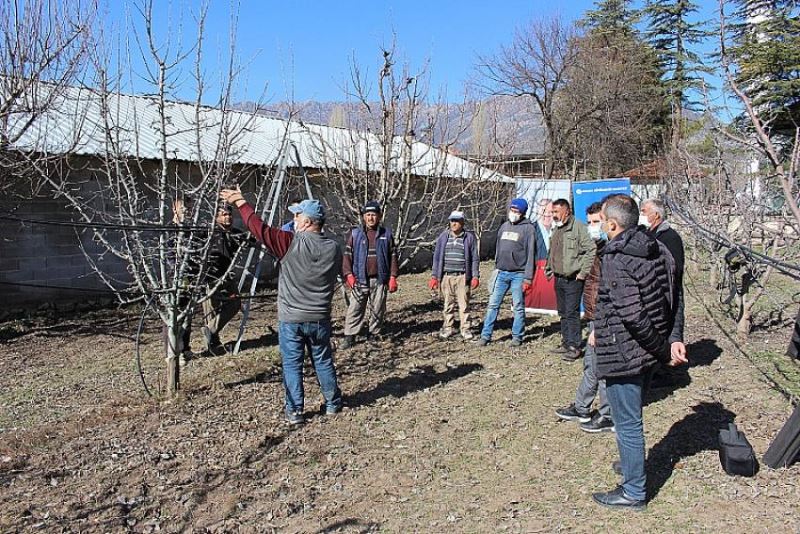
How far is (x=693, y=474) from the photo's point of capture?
164 inches

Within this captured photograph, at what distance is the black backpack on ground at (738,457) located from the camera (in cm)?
404

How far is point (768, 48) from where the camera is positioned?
354 cm

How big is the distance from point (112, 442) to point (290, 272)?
1796 millimetres

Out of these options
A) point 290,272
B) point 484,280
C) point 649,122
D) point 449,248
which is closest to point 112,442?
point 290,272

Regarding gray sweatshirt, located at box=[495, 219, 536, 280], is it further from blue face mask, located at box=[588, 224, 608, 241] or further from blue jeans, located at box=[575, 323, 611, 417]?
blue jeans, located at box=[575, 323, 611, 417]

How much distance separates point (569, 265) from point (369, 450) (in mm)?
3558

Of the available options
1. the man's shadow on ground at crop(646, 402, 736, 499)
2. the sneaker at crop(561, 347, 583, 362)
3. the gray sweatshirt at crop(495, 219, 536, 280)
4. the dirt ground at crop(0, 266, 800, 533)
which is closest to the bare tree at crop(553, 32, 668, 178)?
the gray sweatshirt at crop(495, 219, 536, 280)

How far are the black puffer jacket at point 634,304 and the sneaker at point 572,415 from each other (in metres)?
1.59

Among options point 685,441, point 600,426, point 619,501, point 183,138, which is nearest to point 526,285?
point 600,426

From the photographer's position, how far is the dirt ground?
144 inches

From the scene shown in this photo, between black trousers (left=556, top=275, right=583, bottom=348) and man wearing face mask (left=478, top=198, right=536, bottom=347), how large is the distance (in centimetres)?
43

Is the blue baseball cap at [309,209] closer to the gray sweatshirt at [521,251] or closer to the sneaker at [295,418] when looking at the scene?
the sneaker at [295,418]

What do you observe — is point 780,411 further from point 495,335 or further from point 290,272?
point 290,272

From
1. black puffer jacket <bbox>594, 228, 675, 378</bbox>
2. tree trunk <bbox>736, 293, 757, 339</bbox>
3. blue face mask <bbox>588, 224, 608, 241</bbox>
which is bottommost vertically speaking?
tree trunk <bbox>736, 293, 757, 339</bbox>
